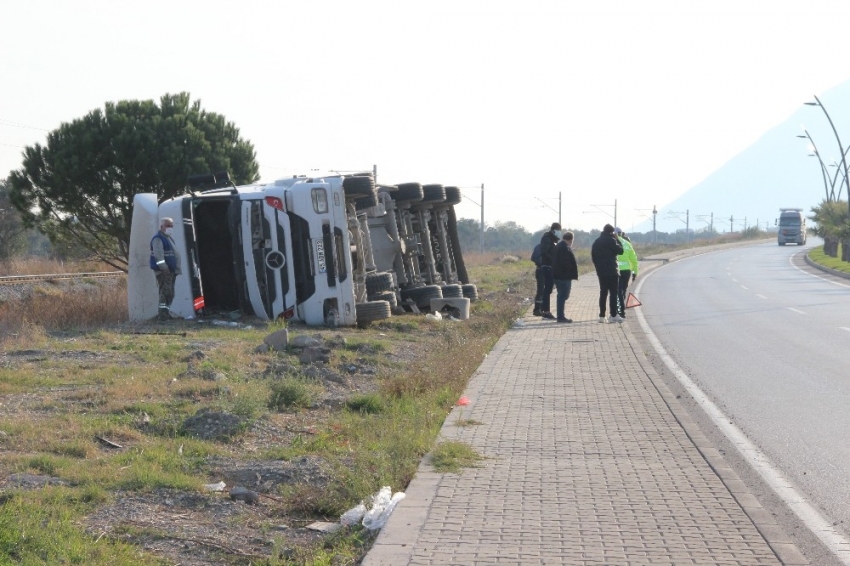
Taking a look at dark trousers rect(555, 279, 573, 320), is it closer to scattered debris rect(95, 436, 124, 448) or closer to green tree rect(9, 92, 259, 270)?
scattered debris rect(95, 436, 124, 448)

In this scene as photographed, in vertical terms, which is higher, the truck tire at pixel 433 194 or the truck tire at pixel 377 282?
the truck tire at pixel 433 194

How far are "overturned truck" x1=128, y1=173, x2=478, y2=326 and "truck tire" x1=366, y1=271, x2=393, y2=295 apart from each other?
17mm

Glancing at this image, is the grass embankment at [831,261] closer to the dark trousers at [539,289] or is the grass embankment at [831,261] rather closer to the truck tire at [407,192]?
the dark trousers at [539,289]

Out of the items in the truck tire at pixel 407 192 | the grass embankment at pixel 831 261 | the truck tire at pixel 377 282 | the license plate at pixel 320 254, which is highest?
the truck tire at pixel 407 192

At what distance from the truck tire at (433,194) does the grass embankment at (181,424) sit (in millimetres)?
6163

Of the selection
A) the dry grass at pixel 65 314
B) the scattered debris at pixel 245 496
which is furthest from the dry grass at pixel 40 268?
the scattered debris at pixel 245 496

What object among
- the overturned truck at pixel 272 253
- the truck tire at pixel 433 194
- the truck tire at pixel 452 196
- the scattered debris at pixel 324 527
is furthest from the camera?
the truck tire at pixel 452 196

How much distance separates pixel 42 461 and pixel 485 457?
310 cm

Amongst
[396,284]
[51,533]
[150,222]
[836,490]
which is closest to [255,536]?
[51,533]

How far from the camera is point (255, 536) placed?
6016 mm

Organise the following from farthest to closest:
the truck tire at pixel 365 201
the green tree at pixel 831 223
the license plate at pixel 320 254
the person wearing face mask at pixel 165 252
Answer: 1. the green tree at pixel 831 223
2. the truck tire at pixel 365 201
3. the license plate at pixel 320 254
4. the person wearing face mask at pixel 165 252

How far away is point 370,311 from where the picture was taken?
56.3 feet

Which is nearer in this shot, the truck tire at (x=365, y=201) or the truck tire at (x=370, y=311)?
the truck tire at (x=370, y=311)

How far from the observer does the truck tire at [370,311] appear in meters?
17.2
